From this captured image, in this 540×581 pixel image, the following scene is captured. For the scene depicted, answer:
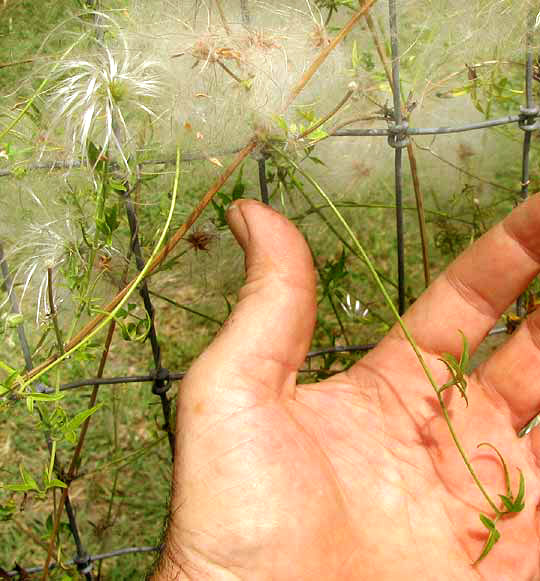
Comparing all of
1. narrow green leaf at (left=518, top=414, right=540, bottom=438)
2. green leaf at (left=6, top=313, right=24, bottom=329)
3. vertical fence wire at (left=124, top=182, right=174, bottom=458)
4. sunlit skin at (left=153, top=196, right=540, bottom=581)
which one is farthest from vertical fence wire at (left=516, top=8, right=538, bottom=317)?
green leaf at (left=6, top=313, right=24, bottom=329)

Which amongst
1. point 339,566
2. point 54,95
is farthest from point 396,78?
point 339,566

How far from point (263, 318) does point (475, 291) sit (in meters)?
0.46

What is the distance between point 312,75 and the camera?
49.4 inches

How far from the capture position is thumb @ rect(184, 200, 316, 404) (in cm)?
122

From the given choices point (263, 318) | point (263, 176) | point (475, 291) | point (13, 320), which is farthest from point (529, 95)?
point (13, 320)

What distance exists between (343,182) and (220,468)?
726 millimetres

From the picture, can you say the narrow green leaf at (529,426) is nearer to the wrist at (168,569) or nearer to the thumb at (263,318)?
the thumb at (263,318)

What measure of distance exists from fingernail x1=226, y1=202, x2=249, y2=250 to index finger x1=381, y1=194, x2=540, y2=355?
0.39 meters

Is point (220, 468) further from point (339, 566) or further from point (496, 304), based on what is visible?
point (496, 304)

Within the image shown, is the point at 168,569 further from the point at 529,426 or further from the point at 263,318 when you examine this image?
the point at 529,426

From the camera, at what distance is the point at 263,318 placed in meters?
1.23

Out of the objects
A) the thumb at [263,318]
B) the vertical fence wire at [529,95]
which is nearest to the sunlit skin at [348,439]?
the thumb at [263,318]

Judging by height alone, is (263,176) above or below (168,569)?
above

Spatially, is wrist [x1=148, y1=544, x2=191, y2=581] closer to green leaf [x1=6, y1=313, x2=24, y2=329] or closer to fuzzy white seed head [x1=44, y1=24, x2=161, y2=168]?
green leaf [x1=6, y1=313, x2=24, y2=329]
